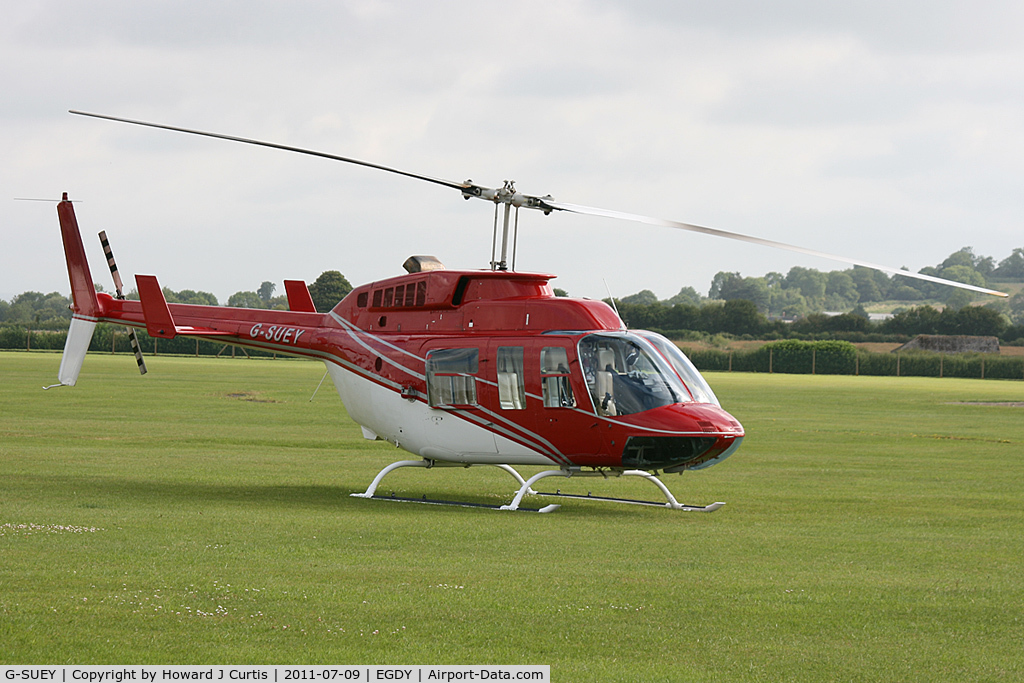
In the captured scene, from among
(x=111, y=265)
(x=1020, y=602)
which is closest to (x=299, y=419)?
(x=111, y=265)

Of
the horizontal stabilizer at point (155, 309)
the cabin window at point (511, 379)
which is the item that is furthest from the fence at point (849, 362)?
the cabin window at point (511, 379)

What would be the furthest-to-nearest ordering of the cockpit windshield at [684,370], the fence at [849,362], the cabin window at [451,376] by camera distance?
the fence at [849,362], the cabin window at [451,376], the cockpit windshield at [684,370]

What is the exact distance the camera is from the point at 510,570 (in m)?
11.7

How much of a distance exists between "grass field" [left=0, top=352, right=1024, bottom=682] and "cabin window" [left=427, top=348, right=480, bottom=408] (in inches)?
65.9

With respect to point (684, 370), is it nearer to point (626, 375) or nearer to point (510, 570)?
point (626, 375)

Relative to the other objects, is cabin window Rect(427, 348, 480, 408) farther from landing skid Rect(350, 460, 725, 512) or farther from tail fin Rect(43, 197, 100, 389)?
tail fin Rect(43, 197, 100, 389)

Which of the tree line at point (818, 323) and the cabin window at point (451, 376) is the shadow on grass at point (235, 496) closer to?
the cabin window at point (451, 376)

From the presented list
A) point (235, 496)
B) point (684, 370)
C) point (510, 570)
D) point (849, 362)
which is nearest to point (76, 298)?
point (235, 496)

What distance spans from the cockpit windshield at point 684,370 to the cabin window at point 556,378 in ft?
3.74

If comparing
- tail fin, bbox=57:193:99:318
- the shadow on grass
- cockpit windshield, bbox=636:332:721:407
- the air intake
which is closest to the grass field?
the shadow on grass

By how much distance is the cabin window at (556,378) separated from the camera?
1606 cm

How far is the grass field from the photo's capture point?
8.54 m

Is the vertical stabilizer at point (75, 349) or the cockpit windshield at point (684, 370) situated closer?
the cockpit windshield at point (684, 370)

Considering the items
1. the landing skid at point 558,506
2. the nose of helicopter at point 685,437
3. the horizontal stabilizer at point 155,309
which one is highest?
the horizontal stabilizer at point 155,309
